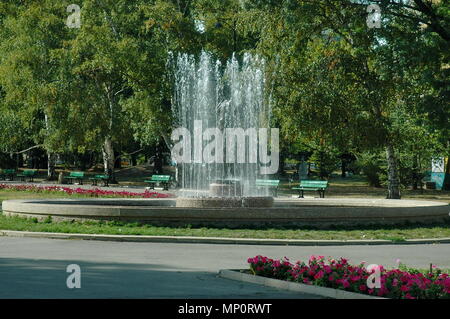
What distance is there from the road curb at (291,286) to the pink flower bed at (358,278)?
0.13 meters

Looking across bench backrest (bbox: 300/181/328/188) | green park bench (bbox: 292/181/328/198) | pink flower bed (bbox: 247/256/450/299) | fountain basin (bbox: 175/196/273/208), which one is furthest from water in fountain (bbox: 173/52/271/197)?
pink flower bed (bbox: 247/256/450/299)

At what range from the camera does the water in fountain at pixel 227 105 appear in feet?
94.4

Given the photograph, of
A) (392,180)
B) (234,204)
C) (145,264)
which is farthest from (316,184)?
(145,264)

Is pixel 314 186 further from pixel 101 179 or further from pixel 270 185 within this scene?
pixel 101 179

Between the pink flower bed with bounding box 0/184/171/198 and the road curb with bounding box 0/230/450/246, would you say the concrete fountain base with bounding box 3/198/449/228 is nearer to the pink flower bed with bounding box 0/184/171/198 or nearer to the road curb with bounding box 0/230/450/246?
the road curb with bounding box 0/230/450/246

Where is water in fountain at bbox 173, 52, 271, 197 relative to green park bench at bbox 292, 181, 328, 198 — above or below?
above

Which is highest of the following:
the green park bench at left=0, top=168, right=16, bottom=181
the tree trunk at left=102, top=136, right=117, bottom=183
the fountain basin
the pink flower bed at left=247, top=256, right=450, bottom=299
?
the tree trunk at left=102, top=136, right=117, bottom=183

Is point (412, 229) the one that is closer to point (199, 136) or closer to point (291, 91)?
point (291, 91)

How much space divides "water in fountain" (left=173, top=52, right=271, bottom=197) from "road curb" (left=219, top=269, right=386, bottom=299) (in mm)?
11946

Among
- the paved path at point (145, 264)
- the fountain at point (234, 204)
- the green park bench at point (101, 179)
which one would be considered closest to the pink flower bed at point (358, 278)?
the paved path at point (145, 264)

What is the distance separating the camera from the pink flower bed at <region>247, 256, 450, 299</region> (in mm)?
9156

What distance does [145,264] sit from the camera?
43.5 ft

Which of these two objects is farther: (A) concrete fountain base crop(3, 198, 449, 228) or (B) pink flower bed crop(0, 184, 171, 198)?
(B) pink flower bed crop(0, 184, 171, 198)
